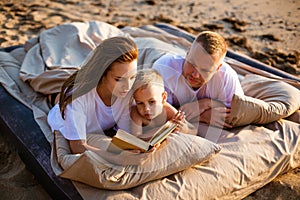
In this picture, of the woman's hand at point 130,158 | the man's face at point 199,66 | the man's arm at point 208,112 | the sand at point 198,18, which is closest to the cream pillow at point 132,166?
the woman's hand at point 130,158

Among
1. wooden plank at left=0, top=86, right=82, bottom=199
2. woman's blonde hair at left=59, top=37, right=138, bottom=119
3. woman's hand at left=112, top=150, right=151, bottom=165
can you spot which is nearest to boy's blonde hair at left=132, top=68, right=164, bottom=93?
woman's blonde hair at left=59, top=37, right=138, bottom=119

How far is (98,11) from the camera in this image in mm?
4852

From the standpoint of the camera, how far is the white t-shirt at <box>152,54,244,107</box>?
239cm

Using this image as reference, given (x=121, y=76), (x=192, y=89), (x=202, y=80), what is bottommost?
(x=192, y=89)

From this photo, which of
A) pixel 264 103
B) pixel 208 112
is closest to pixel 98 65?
pixel 208 112

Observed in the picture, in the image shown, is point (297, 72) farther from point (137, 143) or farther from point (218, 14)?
point (137, 143)

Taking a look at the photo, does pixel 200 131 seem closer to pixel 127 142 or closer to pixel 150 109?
pixel 150 109

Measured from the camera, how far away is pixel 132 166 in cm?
188

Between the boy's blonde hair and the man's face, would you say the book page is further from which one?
the man's face

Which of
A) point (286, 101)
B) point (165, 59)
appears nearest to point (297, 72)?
point (286, 101)

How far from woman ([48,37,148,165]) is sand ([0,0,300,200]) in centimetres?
192

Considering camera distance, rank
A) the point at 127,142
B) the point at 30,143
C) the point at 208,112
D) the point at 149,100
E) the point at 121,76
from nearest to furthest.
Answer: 1. the point at 127,142
2. the point at 121,76
3. the point at 149,100
4. the point at 30,143
5. the point at 208,112

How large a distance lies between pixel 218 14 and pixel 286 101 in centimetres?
260

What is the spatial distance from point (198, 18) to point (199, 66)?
2.58 meters
